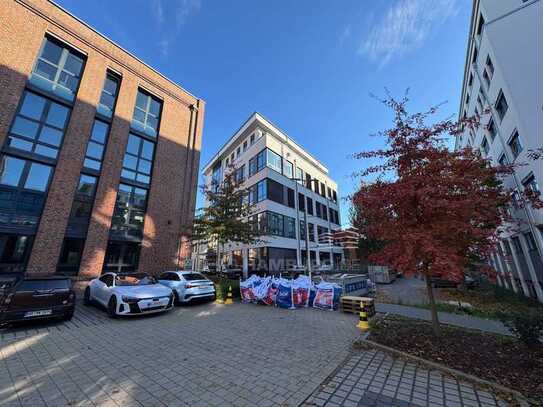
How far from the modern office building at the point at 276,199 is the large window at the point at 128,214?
7.59 meters

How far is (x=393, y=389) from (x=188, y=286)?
8589 mm

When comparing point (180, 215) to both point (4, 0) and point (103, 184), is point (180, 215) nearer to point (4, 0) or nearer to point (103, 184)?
point (103, 184)

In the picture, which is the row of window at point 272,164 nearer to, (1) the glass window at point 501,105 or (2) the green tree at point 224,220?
(2) the green tree at point 224,220

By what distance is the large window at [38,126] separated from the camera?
11086 mm

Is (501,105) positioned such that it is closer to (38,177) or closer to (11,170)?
(38,177)

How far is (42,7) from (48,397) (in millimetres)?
18715

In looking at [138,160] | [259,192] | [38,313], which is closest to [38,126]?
[138,160]

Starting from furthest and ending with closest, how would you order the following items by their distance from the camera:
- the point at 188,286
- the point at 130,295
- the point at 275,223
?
the point at 275,223 → the point at 188,286 → the point at 130,295

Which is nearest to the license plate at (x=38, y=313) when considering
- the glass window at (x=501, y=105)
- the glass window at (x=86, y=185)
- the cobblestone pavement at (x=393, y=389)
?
the glass window at (x=86, y=185)

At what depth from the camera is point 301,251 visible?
2794 cm

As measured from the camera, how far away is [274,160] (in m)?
27.2

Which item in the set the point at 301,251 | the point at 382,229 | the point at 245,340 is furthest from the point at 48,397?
the point at 301,251

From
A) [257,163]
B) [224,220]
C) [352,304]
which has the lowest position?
[352,304]

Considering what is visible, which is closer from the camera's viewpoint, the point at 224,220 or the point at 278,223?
the point at 224,220
